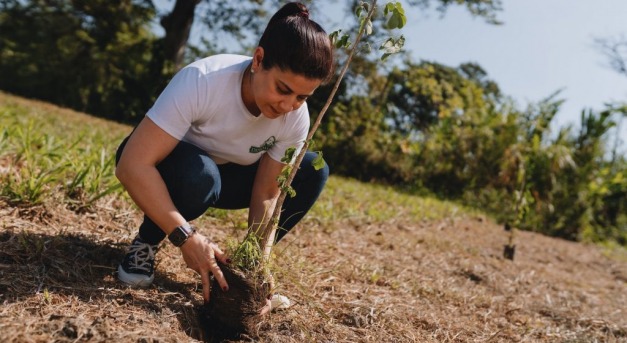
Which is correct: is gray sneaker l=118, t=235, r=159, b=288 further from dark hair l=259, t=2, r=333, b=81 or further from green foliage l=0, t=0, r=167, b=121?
green foliage l=0, t=0, r=167, b=121

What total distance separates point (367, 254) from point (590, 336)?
1417mm

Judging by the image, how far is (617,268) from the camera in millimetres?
6328

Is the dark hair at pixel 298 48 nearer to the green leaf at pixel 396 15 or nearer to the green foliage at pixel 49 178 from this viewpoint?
the green leaf at pixel 396 15

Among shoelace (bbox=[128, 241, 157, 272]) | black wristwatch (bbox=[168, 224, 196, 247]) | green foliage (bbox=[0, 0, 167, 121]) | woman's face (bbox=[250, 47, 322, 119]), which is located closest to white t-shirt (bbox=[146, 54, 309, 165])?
woman's face (bbox=[250, 47, 322, 119])

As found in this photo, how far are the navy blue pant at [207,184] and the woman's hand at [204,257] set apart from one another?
23 cm

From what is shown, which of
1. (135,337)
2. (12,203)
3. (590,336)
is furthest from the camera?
(590,336)

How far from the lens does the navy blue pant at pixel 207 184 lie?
1.87m

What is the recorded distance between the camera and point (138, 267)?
196 cm

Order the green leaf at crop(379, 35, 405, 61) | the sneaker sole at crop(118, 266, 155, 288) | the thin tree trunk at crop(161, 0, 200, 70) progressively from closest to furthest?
1. the green leaf at crop(379, 35, 405, 61)
2. the sneaker sole at crop(118, 266, 155, 288)
3. the thin tree trunk at crop(161, 0, 200, 70)

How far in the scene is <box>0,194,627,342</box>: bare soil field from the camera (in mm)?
1649

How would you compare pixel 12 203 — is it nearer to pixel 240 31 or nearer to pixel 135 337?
pixel 135 337

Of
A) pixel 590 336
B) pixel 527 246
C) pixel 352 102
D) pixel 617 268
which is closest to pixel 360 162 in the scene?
pixel 352 102

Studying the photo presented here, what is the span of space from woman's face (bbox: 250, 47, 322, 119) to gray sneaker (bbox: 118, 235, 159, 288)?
73 cm

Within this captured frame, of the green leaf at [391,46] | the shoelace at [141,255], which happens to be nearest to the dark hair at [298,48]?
the green leaf at [391,46]
